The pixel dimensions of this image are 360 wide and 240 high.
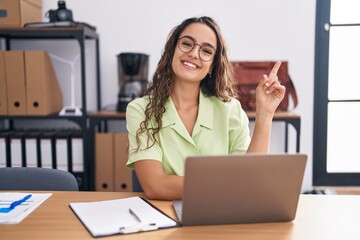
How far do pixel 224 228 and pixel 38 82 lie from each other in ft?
5.83

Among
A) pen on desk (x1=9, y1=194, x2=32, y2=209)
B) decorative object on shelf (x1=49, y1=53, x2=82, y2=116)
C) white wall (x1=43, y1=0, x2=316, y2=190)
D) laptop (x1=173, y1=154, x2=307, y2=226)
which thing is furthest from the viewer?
white wall (x1=43, y1=0, x2=316, y2=190)

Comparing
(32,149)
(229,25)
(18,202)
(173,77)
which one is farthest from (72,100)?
(18,202)

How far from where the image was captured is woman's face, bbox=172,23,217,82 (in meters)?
1.49

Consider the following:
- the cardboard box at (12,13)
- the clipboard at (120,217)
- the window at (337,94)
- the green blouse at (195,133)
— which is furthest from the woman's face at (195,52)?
the window at (337,94)

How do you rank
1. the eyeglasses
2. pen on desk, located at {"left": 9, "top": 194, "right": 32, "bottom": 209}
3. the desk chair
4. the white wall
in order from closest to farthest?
pen on desk, located at {"left": 9, "top": 194, "right": 32, "bottom": 209} → the desk chair → the eyeglasses → the white wall

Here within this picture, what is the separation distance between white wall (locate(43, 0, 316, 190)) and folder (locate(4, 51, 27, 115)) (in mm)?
546

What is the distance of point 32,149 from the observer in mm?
2422

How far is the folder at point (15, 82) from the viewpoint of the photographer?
2.36 metres

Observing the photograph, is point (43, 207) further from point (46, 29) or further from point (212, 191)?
point (46, 29)

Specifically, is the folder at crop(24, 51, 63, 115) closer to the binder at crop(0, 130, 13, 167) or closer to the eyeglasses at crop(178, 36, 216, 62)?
the binder at crop(0, 130, 13, 167)

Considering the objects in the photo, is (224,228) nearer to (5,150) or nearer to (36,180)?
(36,180)

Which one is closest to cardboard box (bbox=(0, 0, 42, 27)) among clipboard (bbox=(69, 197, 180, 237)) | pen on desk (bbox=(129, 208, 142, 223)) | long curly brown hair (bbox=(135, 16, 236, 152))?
long curly brown hair (bbox=(135, 16, 236, 152))

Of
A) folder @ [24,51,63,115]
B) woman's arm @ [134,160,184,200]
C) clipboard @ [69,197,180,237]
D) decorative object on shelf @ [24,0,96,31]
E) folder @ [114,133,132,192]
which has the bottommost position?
folder @ [114,133,132,192]

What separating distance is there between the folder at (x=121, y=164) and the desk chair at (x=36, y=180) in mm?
1033
